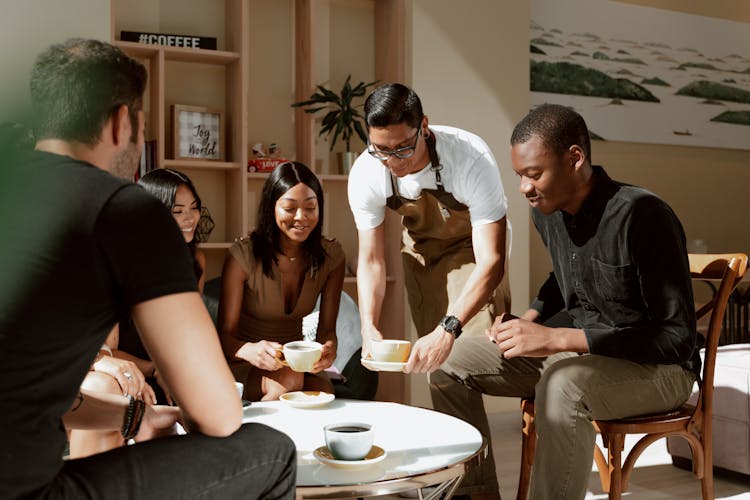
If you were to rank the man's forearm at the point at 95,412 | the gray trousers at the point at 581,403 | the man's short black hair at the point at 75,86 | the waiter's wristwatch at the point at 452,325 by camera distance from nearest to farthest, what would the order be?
the man's short black hair at the point at 75,86
the man's forearm at the point at 95,412
the gray trousers at the point at 581,403
the waiter's wristwatch at the point at 452,325

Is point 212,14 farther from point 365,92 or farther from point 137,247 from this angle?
point 137,247

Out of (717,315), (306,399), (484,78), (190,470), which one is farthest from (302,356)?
(484,78)

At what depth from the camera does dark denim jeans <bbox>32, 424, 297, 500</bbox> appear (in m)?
0.97

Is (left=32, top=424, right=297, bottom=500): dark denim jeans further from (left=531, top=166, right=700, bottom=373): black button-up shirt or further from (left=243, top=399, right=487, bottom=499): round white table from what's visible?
(left=531, top=166, right=700, bottom=373): black button-up shirt

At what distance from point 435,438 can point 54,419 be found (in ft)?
2.97

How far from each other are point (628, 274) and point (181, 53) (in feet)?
7.90

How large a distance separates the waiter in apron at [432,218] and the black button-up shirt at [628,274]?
0.98 ft

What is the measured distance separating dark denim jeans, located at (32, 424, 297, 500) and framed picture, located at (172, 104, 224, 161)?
8.49 ft

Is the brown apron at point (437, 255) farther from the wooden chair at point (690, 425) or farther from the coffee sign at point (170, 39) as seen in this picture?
the coffee sign at point (170, 39)

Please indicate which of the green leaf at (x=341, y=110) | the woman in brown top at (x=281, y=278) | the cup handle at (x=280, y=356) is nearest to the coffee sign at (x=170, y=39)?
the green leaf at (x=341, y=110)

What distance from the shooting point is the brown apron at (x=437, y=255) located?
243 centimetres

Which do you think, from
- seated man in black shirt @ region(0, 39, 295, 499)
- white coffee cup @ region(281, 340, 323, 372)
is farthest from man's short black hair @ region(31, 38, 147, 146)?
white coffee cup @ region(281, 340, 323, 372)

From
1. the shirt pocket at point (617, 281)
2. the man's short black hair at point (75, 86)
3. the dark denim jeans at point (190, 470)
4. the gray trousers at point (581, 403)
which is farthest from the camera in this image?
the shirt pocket at point (617, 281)

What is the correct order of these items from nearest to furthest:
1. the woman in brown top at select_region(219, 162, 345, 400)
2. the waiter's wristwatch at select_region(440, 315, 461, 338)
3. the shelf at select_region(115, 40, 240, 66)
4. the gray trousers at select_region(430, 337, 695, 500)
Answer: the gray trousers at select_region(430, 337, 695, 500) < the waiter's wristwatch at select_region(440, 315, 461, 338) < the woman in brown top at select_region(219, 162, 345, 400) < the shelf at select_region(115, 40, 240, 66)
